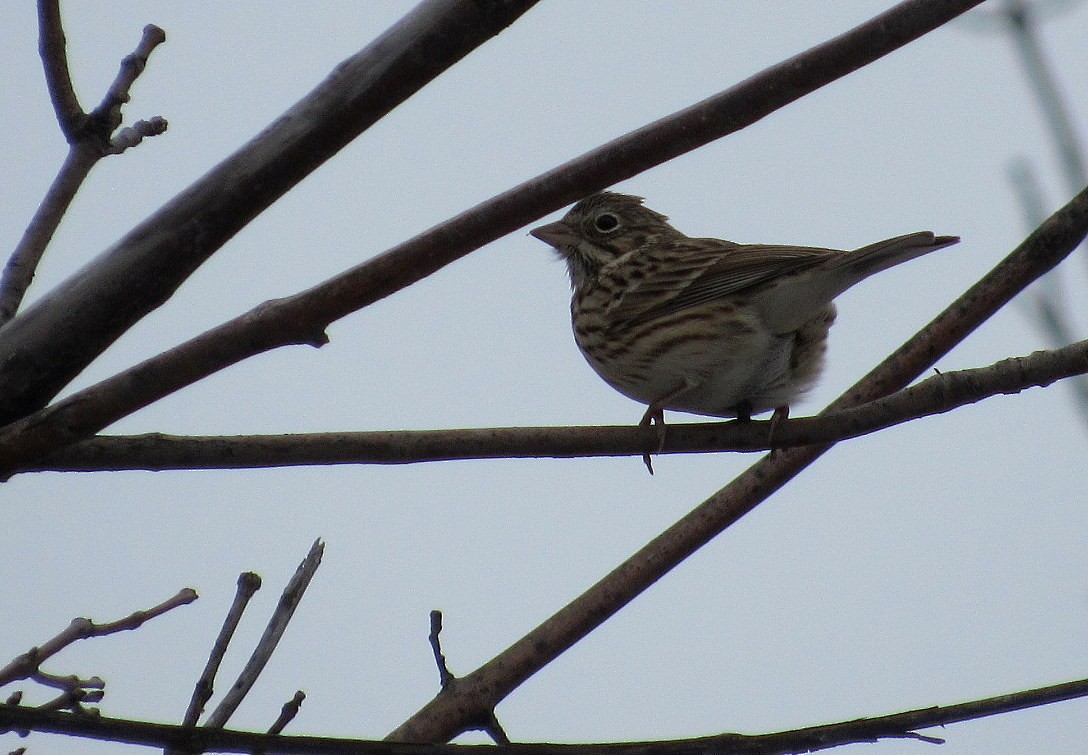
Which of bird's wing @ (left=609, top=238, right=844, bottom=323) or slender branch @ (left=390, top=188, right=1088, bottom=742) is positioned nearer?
slender branch @ (left=390, top=188, right=1088, bottom=742)

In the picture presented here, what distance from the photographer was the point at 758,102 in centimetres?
277

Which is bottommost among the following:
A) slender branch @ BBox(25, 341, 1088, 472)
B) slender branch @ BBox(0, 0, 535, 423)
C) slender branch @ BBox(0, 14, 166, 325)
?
slender branch @ BBox(25, 341, 1088, 472)

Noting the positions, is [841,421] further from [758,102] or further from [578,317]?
[578,317]

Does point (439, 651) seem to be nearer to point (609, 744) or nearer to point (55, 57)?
point (609, 744)

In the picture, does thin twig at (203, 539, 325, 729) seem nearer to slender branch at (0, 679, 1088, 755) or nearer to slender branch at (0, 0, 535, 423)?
slender branch at (0, 679, 1088, 755)

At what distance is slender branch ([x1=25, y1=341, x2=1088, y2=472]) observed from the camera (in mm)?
3023

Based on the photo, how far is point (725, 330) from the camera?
5652mm

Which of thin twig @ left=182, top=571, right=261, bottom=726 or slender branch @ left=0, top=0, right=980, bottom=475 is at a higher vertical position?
slender branch @ left=0, top=0, right=980, bottom=475

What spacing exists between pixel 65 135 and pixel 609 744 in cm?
227

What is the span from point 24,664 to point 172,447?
616 mm

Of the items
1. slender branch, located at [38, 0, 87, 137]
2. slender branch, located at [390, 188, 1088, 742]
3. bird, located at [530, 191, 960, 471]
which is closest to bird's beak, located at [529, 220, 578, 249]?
bird, located at [530, 191, 960, 471]

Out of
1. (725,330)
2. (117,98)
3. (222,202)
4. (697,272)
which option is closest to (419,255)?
(222,202)

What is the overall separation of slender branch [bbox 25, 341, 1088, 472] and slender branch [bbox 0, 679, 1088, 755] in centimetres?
69

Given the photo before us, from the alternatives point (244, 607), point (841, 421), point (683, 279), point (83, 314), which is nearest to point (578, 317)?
point (683, 279)
